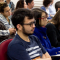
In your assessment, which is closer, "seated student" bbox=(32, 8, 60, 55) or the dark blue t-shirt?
the dark blue t-shirt

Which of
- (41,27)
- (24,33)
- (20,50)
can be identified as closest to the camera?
(20,50)

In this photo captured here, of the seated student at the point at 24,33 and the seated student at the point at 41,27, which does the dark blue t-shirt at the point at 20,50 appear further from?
the seated student at the point at 41,27

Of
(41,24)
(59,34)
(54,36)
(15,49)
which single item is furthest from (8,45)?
(59,34)

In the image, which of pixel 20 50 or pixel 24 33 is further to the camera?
pixel 24 33

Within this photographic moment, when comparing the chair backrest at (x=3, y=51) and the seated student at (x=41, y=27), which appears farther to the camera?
the seated student at (x=41, y=27)

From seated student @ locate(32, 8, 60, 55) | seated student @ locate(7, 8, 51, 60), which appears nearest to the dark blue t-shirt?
seated student @ locate(7, 8, 51, 60)

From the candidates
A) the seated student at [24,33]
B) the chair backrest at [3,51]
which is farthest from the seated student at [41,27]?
the chair backrest at [3,51]

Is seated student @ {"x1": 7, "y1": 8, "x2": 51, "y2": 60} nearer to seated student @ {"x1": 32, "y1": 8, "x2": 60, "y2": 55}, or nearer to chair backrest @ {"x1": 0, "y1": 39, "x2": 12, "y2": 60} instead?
chair backrest @ {"x1": 0, "y1": 39, "x2": 12, "y2": 60}

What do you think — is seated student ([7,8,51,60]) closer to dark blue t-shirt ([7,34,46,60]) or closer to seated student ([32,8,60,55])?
dark blue t-shirt ([7,34,46,60])

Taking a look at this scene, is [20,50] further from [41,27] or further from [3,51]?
[41,27]

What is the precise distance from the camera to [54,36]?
186 centimetres

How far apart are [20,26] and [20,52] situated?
9.8 inches

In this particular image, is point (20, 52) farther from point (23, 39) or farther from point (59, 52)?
point (59, 52)

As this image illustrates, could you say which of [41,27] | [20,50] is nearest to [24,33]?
[20,50]
